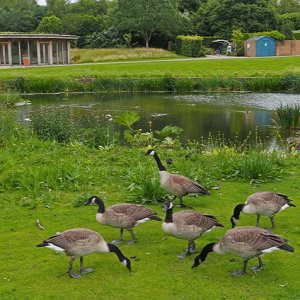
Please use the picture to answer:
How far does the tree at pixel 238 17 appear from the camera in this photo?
81875mm

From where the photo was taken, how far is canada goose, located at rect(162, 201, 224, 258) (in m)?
7.51

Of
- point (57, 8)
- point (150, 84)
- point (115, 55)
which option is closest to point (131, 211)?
point (150, 84)

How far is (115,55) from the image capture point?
6894 centimetres

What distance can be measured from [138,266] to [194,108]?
85.3 ft

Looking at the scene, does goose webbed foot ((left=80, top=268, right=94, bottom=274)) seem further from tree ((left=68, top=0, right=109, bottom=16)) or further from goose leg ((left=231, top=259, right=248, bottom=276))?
tree ((left=68, top=0, right=109, bottom=16))

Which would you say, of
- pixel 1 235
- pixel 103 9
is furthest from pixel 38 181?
pixel 103 9

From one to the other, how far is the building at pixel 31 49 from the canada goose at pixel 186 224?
5680 cm

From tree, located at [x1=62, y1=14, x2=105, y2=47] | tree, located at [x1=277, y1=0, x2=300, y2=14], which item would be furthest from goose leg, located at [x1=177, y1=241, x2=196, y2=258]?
tree, located at [x1=277, y1=0, x2=300, y2=14]

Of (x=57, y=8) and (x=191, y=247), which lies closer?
(x=191, y=247)

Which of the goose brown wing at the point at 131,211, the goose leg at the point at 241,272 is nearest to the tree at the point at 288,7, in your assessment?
the goose brown wing at the point at 131,211

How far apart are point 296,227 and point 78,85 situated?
3735 centimetres

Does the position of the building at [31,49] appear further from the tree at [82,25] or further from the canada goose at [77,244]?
the canada goose at [77,244]

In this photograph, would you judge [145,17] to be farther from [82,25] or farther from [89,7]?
[89,7]

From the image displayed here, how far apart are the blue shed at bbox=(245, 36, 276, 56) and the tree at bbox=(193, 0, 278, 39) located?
9.16 m
